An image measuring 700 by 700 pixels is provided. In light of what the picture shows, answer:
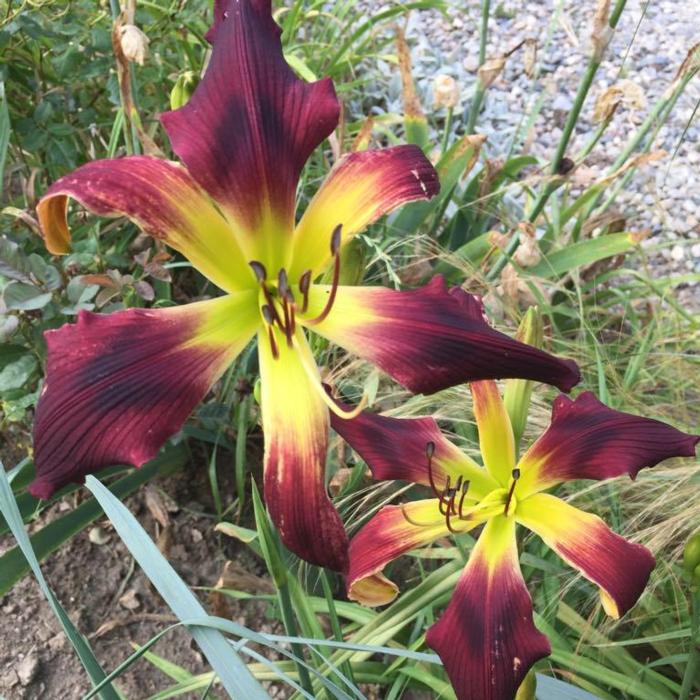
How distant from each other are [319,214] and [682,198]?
2149 millimetres

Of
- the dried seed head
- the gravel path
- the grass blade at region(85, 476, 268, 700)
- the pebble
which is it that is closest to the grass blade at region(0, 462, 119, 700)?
the grass blade at region(85, 476, 268, 700)

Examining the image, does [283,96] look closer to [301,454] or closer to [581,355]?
[301,454]

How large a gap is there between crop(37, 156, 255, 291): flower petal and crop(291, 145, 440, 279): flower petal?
61mm

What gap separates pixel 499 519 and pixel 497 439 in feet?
0.28

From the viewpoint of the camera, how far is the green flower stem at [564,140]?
1.15m

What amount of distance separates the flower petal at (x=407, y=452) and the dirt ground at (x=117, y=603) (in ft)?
1.62

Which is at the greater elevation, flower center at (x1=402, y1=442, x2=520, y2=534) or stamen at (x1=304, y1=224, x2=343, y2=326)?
stamen at (x1=304, y1=224, x2=343, y2=326)

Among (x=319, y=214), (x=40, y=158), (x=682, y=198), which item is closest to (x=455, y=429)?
(x=319, y=214)

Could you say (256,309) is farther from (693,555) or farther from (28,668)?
(28,668)

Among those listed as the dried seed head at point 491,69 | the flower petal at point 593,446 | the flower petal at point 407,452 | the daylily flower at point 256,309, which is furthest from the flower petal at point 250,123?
the dried seed head at point 491,69

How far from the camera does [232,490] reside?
158 centimetres

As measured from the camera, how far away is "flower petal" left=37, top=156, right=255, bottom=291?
664mm

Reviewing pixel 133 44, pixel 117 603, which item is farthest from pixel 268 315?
pixel 117 603

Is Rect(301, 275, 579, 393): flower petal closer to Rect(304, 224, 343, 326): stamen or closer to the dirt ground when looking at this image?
Rect(304, 224, 343, 326): stamen
